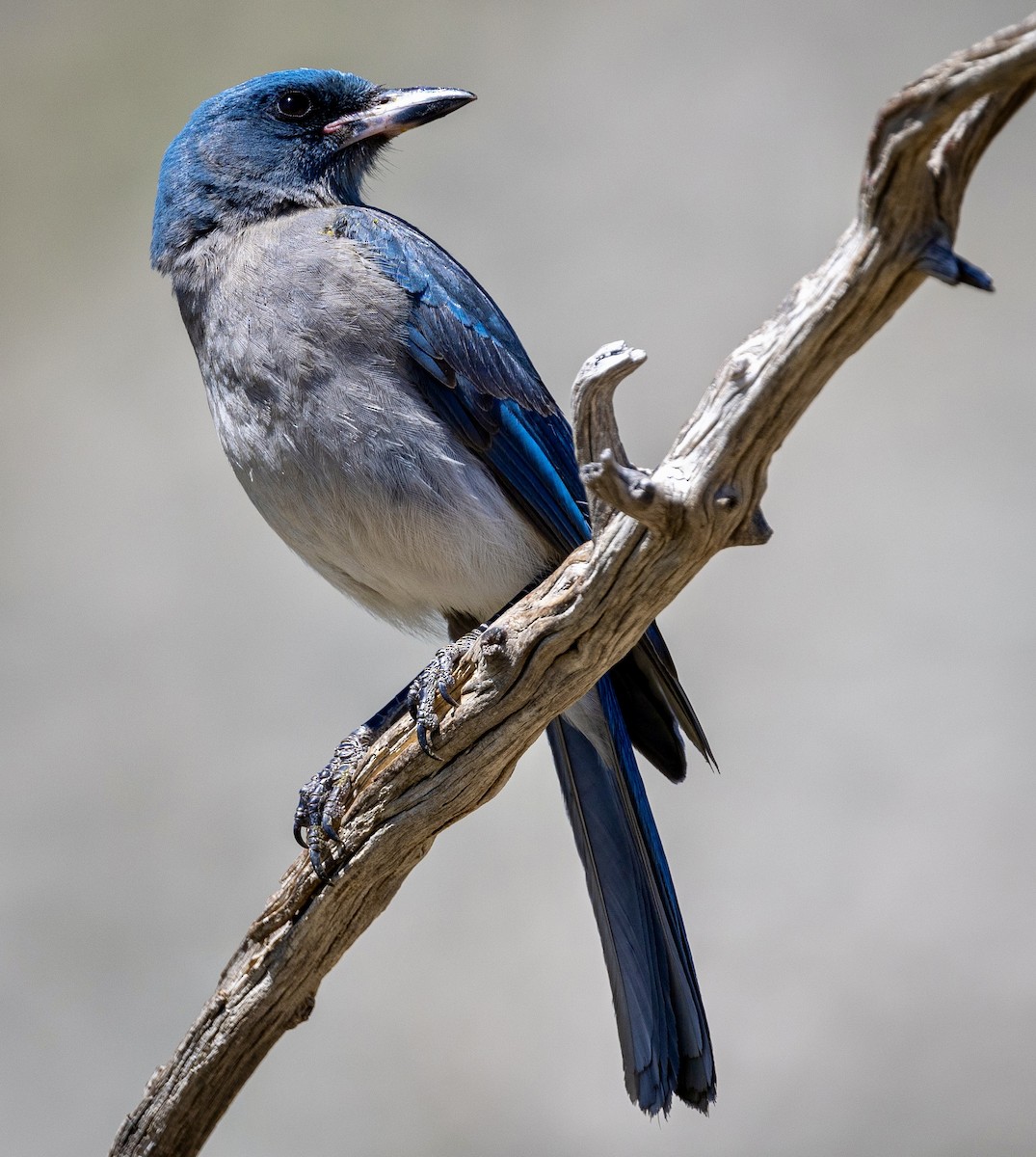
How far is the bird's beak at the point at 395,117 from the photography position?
402cm

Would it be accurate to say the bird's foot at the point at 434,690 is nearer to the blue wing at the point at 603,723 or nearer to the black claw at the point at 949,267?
the blue wing at the point at 603,723

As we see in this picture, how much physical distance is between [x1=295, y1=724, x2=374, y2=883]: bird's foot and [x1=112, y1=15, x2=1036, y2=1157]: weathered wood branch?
35 mm

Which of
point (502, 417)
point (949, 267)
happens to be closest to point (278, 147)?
point (502, 417)

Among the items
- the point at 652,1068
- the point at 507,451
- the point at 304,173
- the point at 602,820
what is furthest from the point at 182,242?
the point at 652,1068

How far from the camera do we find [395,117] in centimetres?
407

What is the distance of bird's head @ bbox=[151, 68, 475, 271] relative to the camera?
387cm

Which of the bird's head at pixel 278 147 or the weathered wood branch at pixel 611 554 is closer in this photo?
the weathered wood branch at pixel 611 554

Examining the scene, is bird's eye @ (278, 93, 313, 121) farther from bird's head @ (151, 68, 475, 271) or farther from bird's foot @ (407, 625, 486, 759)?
bird's foot @ (407, 625, 486, 759)

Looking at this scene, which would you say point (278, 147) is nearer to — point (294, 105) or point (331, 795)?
point (294, 105)

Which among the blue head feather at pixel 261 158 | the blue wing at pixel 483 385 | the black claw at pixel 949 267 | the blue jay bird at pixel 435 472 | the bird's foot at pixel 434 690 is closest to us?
the black claw at pixel 949 267

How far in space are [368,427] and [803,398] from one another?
1.51 m

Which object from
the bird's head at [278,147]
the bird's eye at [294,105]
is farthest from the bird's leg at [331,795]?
the bird's eye at [294,105]

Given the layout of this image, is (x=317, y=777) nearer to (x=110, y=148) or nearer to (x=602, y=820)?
(x=602, y=820)

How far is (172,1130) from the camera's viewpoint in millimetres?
3057
